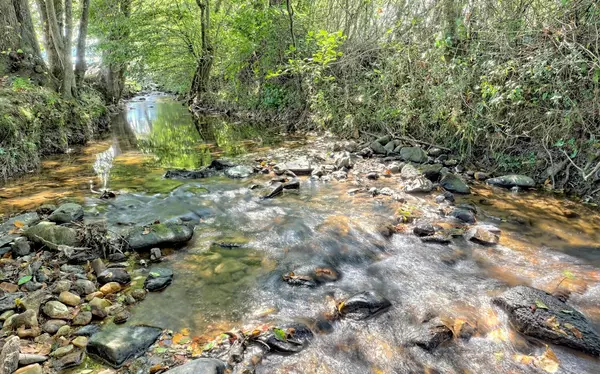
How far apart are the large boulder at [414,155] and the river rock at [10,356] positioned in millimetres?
6298

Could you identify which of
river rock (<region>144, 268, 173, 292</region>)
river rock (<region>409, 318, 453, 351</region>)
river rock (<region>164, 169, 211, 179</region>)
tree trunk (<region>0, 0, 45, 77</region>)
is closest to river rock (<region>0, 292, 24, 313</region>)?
river rock (<region>144, 268, 173, 292</region>)

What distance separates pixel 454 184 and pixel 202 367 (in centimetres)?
476

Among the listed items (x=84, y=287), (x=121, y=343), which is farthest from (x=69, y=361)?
(x=84, y=287)

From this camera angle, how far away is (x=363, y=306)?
288 centimetres

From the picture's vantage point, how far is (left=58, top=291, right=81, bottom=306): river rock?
9.12ft

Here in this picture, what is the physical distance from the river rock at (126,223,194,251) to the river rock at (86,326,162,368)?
4.24 feet

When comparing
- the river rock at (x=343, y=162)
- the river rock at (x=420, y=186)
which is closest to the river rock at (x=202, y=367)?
the river rock at (x=420, y=186)

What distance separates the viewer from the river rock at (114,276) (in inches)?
122

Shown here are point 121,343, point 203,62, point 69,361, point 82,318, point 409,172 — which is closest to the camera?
point 69,361

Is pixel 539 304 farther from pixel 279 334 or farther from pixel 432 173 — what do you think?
pixel 432 173

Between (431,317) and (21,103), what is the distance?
27.3 ft

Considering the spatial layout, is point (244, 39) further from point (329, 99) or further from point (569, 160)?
point (569, 160)

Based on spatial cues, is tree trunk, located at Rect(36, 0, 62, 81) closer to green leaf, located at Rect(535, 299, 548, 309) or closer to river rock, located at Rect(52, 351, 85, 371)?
river rock, located at Rect(52, 351, 85, 371)

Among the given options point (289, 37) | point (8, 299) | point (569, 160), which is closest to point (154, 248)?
point (8, 299)
